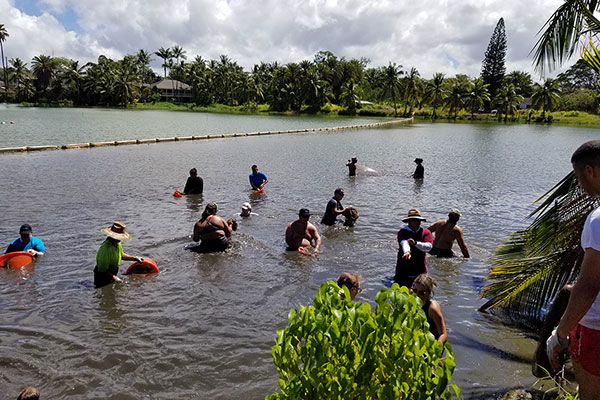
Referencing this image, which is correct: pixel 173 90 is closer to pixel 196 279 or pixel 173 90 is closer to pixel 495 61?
pixel 495 61

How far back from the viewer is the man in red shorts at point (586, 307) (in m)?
2.82

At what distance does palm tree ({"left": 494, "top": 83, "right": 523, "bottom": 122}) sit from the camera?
288ft

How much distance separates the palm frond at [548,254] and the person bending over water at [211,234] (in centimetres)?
648

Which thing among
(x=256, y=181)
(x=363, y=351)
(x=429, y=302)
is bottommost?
(x=256, y=181)

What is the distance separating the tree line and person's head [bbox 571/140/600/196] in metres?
92.9

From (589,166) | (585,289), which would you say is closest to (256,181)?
(589,166)

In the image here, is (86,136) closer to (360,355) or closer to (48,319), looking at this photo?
(48,319)

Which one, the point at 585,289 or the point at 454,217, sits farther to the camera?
the point at 454,217

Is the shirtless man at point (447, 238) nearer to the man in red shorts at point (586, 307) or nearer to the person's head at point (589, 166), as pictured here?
the man in red shorts at point (586, 307)

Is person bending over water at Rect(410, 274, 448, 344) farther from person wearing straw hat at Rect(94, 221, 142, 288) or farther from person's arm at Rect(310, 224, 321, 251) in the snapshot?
person wearing straw hat at Rect(94, 221, 142, 288)

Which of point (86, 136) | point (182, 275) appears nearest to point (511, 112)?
point (86, 136)

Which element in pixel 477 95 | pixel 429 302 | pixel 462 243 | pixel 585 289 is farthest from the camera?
pixel 477 95

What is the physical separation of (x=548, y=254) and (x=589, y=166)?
2.98 m

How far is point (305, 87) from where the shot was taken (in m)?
98.5
